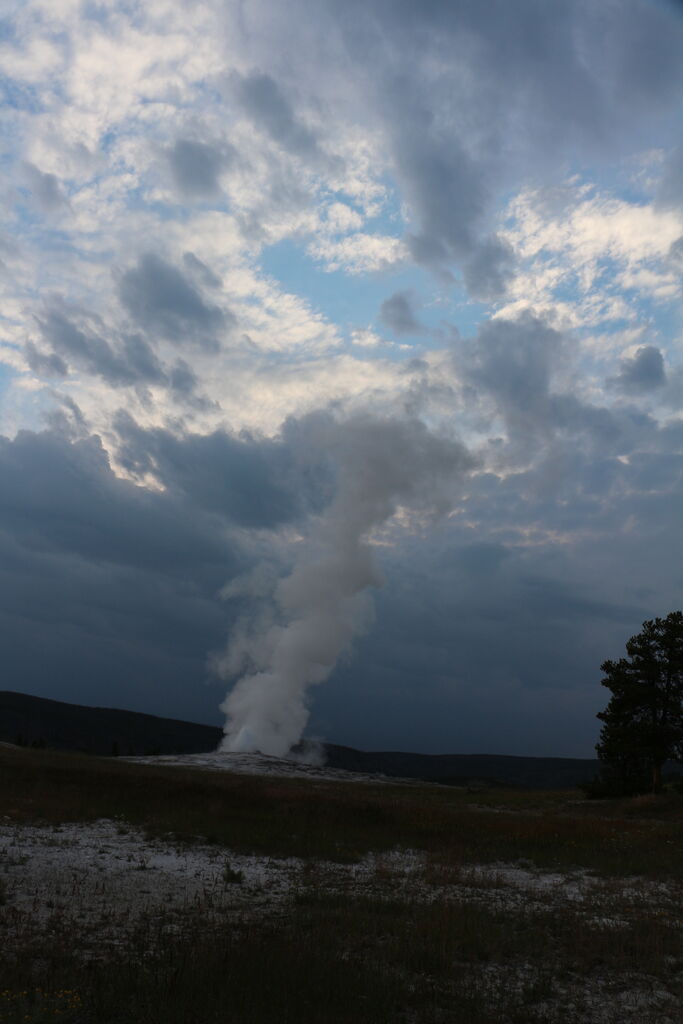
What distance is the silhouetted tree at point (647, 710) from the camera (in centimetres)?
4994

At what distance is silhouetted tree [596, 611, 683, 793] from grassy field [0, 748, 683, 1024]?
26.5 m

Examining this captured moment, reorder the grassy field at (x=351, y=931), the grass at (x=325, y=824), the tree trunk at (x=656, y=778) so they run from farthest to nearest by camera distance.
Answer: the tree trunk at (x=656, y=778)
the grass at (x=325, y=824)
the grassy field at (x=351, y=931)

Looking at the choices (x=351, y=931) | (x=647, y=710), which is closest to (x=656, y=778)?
(x=647, y=710)

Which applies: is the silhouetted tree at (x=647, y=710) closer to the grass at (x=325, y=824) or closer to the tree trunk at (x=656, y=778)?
the tree trunk at (x=656, y=778)

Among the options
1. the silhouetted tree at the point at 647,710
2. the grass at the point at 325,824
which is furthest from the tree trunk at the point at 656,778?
the grass at the point at 325,824

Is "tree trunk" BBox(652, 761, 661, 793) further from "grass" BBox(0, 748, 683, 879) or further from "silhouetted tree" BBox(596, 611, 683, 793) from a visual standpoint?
"grass" BBox(0, 748, 683, 879)

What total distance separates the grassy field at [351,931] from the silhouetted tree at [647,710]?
2652cm

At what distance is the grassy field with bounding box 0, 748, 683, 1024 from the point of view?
29.3 ft

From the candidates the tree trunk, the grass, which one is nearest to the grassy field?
the grass

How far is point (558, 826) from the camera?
29922mm

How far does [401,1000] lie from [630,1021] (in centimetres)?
310

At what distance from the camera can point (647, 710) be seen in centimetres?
5178

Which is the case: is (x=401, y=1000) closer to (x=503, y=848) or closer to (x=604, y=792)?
(x=503, y=848)

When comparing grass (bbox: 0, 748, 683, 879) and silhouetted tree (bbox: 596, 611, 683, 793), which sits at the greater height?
silhouetted tree (bbox: 596, 611, 683, 793)
